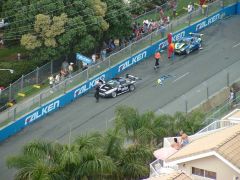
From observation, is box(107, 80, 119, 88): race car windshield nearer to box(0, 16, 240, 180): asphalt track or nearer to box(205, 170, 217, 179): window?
box(0, 16, 240, 180): asphalt track

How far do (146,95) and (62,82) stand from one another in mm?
6392

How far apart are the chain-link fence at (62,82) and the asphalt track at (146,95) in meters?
1.25

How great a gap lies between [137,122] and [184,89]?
14871mm

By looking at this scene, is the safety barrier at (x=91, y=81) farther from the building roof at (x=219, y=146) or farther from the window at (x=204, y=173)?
the window at (x=204, y=173)

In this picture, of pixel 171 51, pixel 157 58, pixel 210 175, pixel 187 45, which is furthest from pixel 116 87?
pixel 210 175

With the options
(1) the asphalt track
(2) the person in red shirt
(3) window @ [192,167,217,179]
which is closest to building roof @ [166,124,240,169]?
(3) window @ [192,167,217,179]

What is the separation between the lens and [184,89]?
58.8 metres

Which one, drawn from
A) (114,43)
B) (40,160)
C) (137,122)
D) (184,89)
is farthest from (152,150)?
(114,43)

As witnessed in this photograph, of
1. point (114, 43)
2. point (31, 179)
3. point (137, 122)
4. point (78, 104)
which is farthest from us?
point (114, 43)

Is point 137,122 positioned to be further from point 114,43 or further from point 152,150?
point 114,43

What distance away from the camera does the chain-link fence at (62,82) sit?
2148 inches

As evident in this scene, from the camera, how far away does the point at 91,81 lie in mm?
59250

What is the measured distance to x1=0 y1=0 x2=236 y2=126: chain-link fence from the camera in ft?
179

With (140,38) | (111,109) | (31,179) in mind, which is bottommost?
(31,179)
